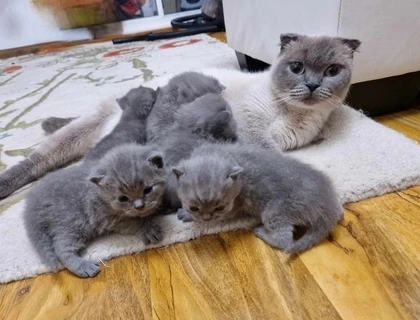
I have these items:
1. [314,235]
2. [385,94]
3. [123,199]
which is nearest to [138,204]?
[123,199]

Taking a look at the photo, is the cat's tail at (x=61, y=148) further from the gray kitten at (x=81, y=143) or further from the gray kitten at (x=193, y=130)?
the gray kitten at (x=193, y=130)

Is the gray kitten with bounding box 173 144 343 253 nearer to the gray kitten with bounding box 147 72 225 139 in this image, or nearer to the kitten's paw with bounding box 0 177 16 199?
the gray kitten with bounding box 147 72 225 139

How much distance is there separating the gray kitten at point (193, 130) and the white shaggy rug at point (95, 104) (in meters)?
0.16

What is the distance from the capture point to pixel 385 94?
153 cm

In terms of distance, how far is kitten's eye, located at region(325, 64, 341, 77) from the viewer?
3.98ft

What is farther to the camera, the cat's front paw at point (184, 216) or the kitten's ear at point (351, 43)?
the kitten's ear at point (351, 43)

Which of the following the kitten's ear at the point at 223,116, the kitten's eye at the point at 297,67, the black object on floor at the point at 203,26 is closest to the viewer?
the kitten's ear at the point at 223,116

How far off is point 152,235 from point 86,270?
17 centimetres

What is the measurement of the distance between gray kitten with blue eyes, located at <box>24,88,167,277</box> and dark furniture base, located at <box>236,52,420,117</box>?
2.97ft

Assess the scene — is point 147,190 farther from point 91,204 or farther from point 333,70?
point 333,70

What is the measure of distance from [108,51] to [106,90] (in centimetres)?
133

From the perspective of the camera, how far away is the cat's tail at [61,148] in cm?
127

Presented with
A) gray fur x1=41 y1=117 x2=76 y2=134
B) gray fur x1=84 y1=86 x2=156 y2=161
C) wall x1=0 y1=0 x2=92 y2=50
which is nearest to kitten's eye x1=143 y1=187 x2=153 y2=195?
gray fur x1=84 y1=86 x2=156 y2=161

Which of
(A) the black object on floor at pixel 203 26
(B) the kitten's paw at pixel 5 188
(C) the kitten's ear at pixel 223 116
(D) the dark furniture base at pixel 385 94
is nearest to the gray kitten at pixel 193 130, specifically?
(C) the kitten's ear at pixel 223 116
